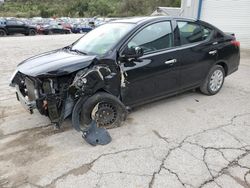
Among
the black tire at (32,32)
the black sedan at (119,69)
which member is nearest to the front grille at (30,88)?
the black sedan at (119,69)

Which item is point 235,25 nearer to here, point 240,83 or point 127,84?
point 240,83

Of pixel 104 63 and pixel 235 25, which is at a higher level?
pixel 104 63

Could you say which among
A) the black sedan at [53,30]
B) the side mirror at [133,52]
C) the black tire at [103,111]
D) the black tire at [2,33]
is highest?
the side mirror at [133,52]

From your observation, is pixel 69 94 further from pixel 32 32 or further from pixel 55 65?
pixel 32 32

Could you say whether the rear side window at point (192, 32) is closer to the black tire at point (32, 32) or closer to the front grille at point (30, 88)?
the front grille at point (30, 88)

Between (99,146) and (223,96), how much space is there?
3.17 meters

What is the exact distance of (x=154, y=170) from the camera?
2945 millimetres

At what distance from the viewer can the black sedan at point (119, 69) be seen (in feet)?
11.4

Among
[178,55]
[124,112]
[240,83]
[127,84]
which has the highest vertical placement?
[178,55]

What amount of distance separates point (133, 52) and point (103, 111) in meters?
1.00

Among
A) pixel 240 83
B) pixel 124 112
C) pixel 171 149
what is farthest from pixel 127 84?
pixel 240 83

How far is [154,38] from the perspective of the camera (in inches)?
166

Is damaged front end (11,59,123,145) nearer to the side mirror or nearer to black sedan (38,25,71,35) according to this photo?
the side mirror

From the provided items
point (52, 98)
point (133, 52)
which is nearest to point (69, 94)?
point (52, 98)
